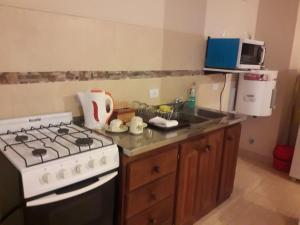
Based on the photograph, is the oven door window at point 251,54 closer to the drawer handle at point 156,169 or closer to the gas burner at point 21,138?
the drawer handle at point 156,169

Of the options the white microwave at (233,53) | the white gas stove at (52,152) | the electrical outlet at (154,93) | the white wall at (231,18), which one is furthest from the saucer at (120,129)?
the white wall at (231,18)

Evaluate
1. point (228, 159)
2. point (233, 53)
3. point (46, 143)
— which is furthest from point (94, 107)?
point (233, 53)

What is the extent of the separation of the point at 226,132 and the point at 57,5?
1.48 meters

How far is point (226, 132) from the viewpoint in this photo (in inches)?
78.5

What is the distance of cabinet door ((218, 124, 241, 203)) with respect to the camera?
204cm

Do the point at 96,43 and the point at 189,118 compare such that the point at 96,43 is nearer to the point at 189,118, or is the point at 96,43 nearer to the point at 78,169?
the point at 78,169

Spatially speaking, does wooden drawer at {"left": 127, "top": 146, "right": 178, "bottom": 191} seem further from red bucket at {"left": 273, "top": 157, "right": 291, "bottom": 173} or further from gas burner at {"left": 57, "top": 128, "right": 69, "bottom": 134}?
red bucket at {"left": 273, "top": 157, "right": 291, "bottom": 173}

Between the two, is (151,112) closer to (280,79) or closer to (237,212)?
(237,212)

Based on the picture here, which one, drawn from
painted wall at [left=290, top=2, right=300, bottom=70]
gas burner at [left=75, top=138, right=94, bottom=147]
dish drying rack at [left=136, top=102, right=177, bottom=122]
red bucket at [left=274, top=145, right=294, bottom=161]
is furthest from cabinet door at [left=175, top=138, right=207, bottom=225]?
painted wall at [left=290, top=2, right=300, bottom=70]

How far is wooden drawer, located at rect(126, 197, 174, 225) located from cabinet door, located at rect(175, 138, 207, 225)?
73 mm

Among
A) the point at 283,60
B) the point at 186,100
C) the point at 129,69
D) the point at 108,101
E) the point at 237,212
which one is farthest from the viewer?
the point at 283,60

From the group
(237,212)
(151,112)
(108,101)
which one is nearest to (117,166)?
(108,101)

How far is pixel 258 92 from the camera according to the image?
9.14ft

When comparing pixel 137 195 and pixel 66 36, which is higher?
pixel 66 36
